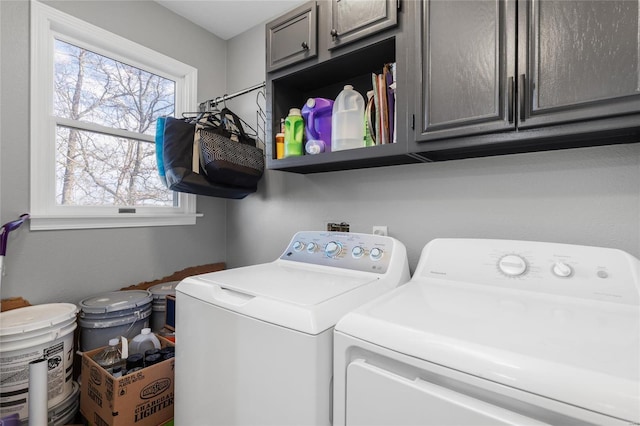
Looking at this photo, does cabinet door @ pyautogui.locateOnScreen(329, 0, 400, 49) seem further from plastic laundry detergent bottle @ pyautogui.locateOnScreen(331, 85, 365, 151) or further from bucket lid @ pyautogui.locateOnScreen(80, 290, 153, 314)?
bucket lid @ pyautogui.locateOnScreen(80, 290, 153, 314)

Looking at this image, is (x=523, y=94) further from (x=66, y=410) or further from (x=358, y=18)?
(x=66, y=410)

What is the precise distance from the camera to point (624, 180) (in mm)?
1091

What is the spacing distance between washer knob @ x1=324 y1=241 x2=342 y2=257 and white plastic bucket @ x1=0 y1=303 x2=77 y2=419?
1.29 meters

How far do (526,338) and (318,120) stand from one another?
52.5 inches

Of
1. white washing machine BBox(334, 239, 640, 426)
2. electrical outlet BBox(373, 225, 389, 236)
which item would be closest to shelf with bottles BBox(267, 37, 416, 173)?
electrical outlet BBox(373, 225, 389, 236)

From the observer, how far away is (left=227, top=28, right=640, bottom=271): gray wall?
1111 millimetres

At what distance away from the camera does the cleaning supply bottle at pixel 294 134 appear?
1.62 m

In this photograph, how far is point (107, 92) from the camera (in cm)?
196

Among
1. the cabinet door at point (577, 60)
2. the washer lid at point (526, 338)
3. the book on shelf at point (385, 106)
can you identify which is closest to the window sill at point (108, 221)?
the book on shelf at point (385, 106)

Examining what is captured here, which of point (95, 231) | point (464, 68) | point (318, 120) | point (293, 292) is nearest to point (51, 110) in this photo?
point (95, 231)

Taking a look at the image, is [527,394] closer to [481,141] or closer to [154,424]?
[481,141]

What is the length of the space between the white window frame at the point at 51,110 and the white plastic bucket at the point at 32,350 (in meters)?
0.48

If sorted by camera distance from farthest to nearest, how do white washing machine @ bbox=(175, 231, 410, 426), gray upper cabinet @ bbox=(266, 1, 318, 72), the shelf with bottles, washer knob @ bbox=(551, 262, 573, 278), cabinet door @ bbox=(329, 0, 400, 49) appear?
gray upper cabinet @ bbox=(266, 1, 318, 72) < the shelf with bottles < cabinet door @ bbox=(329, 0, 400, 49) < washer knob @ bbox=(551, 262, 573, 278) < white washing machine @ bbox=(175, 231, 410, 426)

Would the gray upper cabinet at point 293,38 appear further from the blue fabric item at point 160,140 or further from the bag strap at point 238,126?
the blue fabric item at point 160,140
